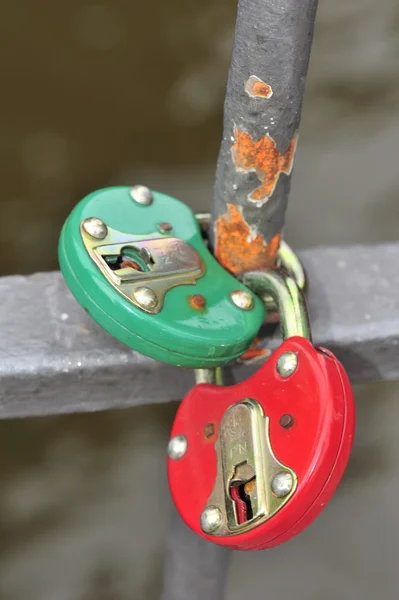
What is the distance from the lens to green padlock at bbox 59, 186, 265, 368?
0.71 metres

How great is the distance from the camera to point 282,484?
2.18 ft

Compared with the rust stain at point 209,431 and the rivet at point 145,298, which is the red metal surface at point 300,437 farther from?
the rivet at point 145,298

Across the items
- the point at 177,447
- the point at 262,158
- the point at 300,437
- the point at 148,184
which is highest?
the point at 262,158

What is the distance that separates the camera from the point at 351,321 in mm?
868

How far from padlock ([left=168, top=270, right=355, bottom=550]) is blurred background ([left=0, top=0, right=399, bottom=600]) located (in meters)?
0.84

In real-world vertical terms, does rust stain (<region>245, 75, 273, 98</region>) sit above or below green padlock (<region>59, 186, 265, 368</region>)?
above

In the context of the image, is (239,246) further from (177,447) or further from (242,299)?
(177,447)

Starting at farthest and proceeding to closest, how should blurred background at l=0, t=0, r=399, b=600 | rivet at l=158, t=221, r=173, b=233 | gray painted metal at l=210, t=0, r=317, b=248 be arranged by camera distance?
blurred background at l=0, t=0, r=399, b=600 < rivet at l=158, t=221, r=173, b=233 < gray painted metal at l=210, t=0, r=317, b=248

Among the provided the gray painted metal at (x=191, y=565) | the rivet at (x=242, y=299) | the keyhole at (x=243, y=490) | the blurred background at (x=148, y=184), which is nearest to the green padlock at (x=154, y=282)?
the rivet at (x=242, y=299)

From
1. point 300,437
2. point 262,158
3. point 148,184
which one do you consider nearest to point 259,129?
point 262,158

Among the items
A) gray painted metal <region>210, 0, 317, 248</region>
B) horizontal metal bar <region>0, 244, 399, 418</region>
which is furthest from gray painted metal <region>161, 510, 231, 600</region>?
gray painted metal <region>210, 0, 317, 248</region>

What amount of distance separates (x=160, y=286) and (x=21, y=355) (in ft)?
0.55

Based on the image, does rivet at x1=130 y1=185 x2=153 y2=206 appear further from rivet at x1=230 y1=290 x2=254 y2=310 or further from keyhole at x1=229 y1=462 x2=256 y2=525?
keyhole at x1=229 y1=462 x2=256 y2=525

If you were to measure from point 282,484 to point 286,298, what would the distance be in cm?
17
